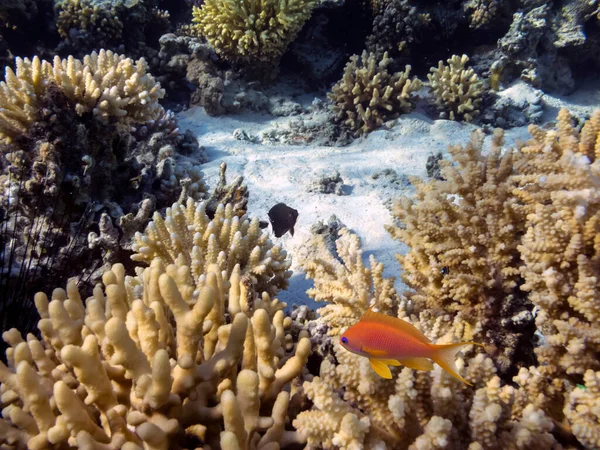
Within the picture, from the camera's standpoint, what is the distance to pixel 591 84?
10.5 metres

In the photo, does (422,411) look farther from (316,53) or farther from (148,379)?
(316,53)

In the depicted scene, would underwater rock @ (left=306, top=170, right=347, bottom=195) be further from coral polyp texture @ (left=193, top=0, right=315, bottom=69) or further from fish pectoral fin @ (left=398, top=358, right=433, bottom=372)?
fish pectoral fin @ (left=398, top=358, right=433, bottom=372)

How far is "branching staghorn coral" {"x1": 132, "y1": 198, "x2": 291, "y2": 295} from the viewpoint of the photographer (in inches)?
122

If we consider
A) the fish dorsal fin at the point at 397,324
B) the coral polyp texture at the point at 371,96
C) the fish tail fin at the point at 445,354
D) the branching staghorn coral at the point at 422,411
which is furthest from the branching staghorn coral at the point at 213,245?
the coral polyp texture at the point at 371,96

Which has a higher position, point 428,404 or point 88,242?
point 88,242

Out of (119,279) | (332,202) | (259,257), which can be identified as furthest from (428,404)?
(332,202)

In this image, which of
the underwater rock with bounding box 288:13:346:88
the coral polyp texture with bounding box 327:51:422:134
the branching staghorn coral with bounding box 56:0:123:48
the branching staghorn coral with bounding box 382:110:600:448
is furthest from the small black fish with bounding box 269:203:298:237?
the branching staghorn coral with bounding box 56:0:123:48

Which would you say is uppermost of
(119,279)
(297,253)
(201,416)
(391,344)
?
(119,279)

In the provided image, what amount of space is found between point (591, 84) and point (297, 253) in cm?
1065

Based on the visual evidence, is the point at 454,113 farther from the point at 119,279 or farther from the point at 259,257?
the point at 119,279

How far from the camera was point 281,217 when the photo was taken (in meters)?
3.98

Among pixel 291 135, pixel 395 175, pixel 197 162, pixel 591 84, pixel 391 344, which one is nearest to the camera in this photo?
pixel 391 344

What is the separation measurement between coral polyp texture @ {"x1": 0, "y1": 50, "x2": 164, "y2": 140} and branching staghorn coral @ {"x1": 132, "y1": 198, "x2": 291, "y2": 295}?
4.29ft

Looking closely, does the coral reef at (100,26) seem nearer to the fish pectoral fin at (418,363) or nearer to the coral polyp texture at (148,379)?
the coral polyp texture at (148,379)
